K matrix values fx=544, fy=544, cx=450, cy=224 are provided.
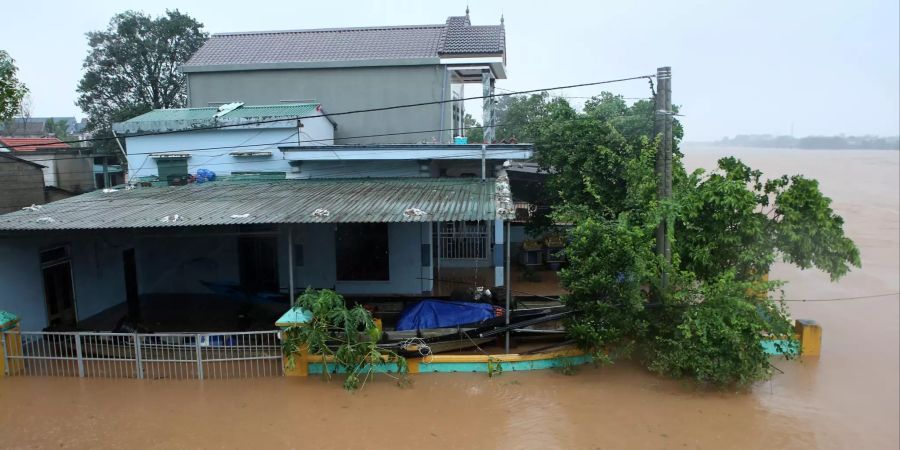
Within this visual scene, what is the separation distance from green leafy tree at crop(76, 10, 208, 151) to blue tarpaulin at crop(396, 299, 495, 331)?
24271mm

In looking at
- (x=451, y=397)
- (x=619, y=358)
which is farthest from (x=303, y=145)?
(x=619, y=358)

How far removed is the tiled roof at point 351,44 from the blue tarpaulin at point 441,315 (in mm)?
7508

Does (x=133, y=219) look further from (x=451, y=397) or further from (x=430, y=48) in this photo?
(x=430, y=48)

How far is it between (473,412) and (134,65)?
28704 mm

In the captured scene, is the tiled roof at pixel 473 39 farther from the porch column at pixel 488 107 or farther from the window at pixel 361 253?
the window at pixel 361 253

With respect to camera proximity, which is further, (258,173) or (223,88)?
(223,88)

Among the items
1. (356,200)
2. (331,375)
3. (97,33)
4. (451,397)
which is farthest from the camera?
(97,33)

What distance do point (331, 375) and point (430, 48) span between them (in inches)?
404

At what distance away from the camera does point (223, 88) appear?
52.1ft

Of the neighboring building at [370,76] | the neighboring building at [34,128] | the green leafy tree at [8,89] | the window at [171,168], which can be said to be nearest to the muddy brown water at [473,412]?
the green leafy tree at [8,89]

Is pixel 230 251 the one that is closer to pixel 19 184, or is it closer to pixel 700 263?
pixel 19 184

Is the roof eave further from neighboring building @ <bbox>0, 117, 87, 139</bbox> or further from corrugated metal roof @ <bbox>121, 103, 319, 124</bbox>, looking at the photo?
neighboring building @ <bbox>0, 117, 87, 139</bbox>

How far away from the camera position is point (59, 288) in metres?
10.8

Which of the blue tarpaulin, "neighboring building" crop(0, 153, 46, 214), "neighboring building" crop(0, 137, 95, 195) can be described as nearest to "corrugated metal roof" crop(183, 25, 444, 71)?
"neighboring building" crop(0, 153, 46, 214)
